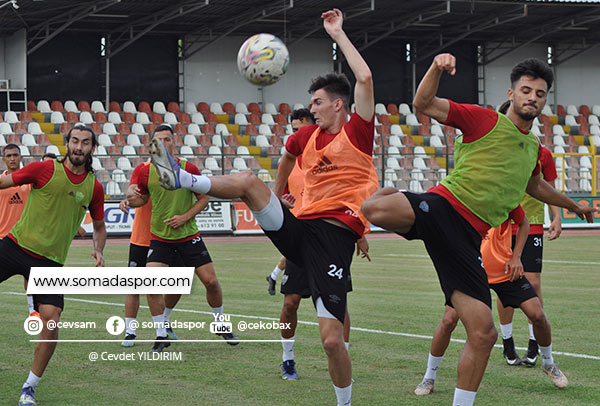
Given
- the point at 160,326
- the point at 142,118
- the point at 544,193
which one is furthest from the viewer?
the point at 142,118

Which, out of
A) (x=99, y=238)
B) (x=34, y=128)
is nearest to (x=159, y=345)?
(x=99, y=238)

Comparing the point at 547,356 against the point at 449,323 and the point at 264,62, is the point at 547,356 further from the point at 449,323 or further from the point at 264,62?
the point at 264,62

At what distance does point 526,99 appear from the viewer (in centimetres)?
648

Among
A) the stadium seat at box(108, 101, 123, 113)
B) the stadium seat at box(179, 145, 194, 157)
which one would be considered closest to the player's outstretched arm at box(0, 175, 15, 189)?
the stadium seat at box(179, 145, 194, 157)

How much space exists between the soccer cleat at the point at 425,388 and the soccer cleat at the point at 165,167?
2.93 meters

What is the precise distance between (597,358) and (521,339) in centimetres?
147

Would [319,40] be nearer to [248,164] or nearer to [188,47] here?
[188,47]

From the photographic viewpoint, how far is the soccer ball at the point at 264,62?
10492 mm

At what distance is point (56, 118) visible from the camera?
35.6 meters

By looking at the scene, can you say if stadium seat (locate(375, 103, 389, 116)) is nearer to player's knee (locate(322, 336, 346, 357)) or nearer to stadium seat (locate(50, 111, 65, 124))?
stadium seat (locate(50, 111, 65, 124))

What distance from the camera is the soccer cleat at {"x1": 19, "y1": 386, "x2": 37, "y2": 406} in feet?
23.4

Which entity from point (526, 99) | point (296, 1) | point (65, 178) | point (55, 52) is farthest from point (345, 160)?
point (55, 52)

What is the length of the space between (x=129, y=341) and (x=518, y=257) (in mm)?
4486

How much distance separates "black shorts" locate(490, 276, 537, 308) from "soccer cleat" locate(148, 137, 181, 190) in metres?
3.43
